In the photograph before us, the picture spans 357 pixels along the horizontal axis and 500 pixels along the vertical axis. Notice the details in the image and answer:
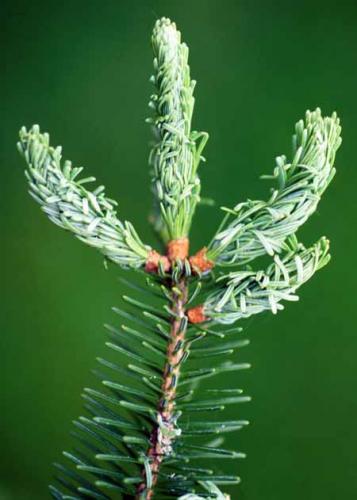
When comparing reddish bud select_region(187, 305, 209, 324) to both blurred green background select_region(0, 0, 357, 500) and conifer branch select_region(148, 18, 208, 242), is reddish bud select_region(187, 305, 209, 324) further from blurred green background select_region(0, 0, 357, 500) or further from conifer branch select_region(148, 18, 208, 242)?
blurred green background select_region(0, 0, 357, 500)

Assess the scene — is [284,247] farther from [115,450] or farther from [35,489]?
[35,489]

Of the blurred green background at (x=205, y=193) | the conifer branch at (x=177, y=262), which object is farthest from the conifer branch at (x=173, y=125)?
the blurred green background at (x=205, y=193)

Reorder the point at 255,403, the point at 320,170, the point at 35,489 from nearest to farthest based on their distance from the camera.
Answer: the point at 320,170 → the point at 35,489 → the point at 255,403

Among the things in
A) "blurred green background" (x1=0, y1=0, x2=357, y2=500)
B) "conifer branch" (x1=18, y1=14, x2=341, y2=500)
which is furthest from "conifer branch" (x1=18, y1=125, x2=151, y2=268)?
"blurred green background" (x1=0, y1=0, x2=357, y2=500)

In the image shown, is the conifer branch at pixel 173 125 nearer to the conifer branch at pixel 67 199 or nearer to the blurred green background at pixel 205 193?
the conifer branch at pixel 67 199

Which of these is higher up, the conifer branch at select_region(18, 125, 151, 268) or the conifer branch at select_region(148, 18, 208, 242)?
the conifer branch at select_region(148, 18, 208, 242)

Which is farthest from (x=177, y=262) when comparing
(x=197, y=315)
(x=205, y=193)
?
(x=205, y=193)

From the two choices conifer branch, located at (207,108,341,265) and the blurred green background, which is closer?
conifer branch, located at (207,108,341,265)

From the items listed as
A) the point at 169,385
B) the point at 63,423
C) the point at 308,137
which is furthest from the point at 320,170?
the point at 63,423
